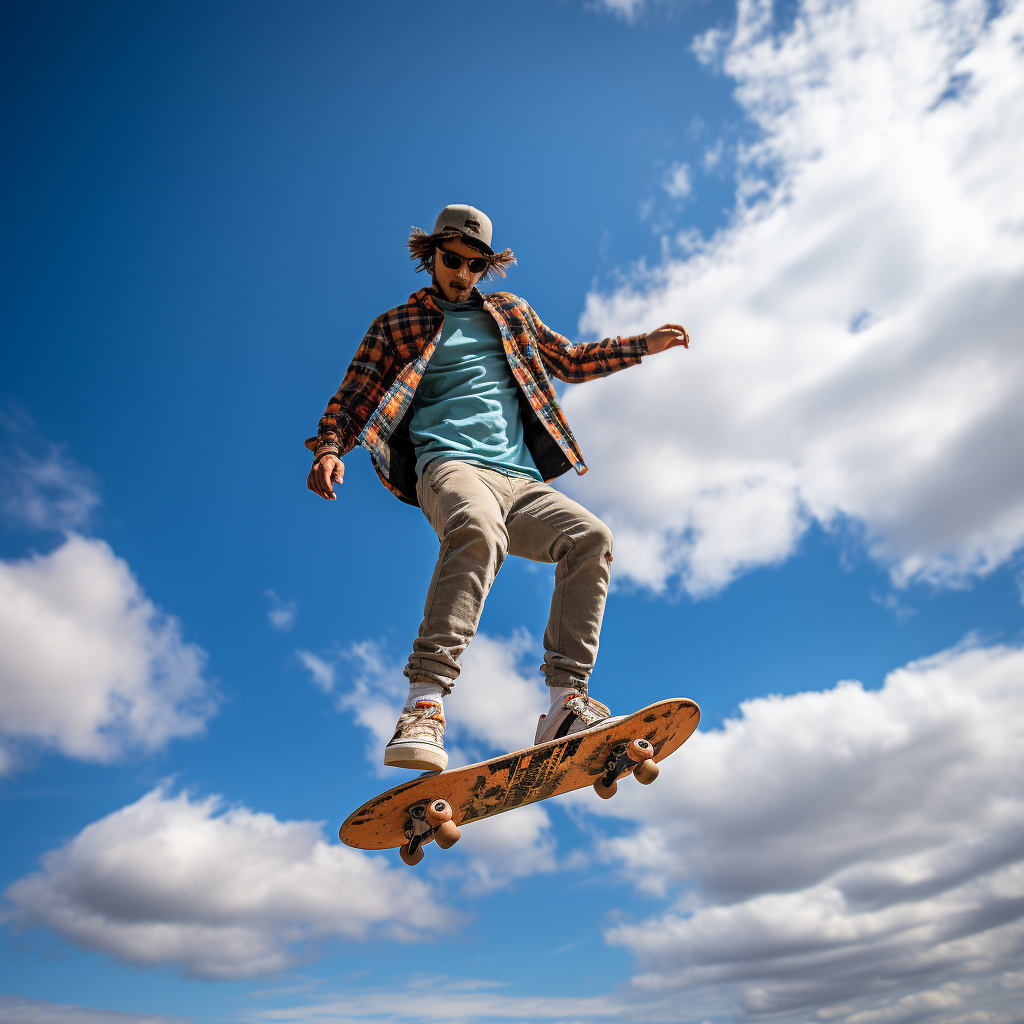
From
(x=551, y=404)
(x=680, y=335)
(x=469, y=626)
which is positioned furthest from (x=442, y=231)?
(x=469, y=626)

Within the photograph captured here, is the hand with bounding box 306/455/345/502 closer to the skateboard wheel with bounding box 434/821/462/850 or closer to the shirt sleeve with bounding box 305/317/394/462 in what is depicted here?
the shirt sleeve with bounding box 305/317/394/462

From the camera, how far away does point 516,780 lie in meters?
4.47

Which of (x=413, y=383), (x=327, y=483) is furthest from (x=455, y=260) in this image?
(x=327, y=483)

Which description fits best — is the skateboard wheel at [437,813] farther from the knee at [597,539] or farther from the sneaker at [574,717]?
the knee at [597,539]

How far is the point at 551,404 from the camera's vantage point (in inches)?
231

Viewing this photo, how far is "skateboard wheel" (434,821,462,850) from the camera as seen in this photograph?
13.4 feet

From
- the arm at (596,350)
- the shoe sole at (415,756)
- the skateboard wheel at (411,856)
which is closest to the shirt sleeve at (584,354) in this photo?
the arm at (596,350)

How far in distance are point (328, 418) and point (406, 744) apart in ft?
7.89

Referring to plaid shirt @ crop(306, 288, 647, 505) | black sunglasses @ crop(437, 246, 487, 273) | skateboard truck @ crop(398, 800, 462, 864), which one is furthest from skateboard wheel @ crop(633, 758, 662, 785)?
black sunglasses @ crop(437, 246, 487, 273)

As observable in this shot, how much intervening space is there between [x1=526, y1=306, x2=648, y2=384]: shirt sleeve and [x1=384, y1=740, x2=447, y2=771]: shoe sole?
10.8 ft

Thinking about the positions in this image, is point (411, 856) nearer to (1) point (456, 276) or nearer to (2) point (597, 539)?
(2) point (597, 539)

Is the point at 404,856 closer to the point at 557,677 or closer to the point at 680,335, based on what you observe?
the point at 557,677

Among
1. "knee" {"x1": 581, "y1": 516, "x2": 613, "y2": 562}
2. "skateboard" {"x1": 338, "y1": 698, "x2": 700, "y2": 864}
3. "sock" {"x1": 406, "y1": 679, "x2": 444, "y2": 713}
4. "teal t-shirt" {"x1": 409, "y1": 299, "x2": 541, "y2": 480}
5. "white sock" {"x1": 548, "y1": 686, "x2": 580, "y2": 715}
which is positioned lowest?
"skateboard" {"x1": 338, "y1": 698, "x2": 700, "y2": 864}

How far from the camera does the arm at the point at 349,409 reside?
516 cm
